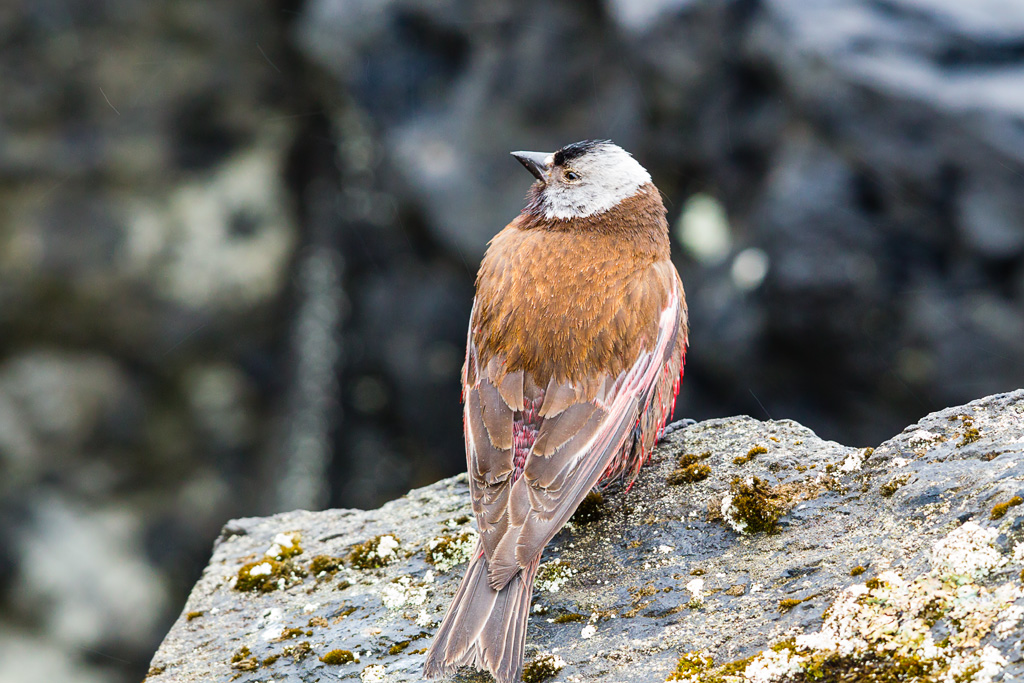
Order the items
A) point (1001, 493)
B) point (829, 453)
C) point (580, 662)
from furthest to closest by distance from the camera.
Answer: point (829, 453)
point (580, 662)
point (1001, 493)

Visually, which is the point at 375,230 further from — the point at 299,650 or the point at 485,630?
the point at 485,630

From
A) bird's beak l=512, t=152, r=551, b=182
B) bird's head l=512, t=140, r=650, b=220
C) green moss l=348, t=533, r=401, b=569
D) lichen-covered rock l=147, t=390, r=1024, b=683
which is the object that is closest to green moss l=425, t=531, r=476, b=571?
lichen-covered rock l=147, t=390, r=1024, b=683

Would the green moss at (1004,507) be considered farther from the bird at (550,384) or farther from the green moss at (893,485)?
the bird at (550,384)

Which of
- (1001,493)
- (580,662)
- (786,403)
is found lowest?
(580,662)

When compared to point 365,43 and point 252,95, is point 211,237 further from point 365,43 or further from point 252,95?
point 365,43

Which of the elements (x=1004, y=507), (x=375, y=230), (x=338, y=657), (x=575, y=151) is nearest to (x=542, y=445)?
(x=338, y=657)

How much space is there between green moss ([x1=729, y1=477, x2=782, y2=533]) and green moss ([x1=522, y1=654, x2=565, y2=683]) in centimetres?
90

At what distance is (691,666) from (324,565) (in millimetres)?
1831

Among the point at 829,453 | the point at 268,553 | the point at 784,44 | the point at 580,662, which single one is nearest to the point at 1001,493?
the point at 829,453

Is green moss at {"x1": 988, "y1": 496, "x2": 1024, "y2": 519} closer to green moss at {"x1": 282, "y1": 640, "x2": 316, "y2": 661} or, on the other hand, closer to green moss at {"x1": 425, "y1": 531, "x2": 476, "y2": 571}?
green moss at {"x1": 425, "y1": 531, "x2": 476, "y2": 571}

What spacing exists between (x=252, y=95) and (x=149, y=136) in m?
1.06

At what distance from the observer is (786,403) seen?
8.06 metres

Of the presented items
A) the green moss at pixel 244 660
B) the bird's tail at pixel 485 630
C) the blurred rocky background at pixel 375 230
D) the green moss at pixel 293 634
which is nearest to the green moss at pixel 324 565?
the green moss at pixel 293 634

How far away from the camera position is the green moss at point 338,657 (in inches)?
137
